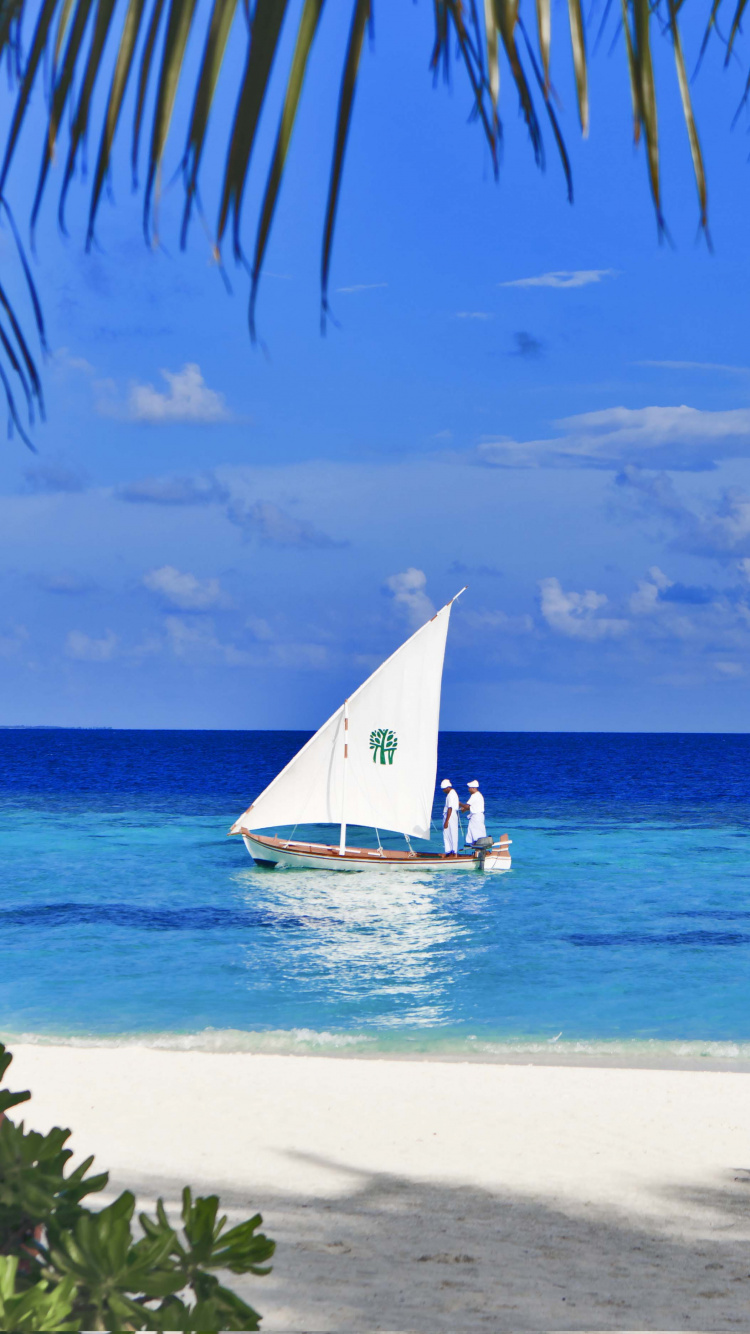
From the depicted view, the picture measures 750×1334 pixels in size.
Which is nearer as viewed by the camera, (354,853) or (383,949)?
(383,949)

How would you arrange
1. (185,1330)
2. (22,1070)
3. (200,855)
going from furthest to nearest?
(200,855) < (22,1070) < (185,1330)

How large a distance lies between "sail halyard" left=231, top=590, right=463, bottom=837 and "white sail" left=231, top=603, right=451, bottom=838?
20 millimetres

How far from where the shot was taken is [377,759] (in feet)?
71.3

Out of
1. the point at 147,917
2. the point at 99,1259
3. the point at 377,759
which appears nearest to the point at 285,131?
the point at 99,1259

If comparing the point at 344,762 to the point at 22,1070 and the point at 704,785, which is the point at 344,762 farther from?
the point at 704,785

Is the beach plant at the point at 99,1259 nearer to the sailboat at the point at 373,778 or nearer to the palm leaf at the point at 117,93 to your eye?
the palm leaf at the point at 117,93

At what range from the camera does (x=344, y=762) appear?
21906 millimetres

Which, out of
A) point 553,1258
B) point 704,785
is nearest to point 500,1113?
point 553,1258

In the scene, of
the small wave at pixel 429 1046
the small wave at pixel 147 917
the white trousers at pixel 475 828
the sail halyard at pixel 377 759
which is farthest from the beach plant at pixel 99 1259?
the white trousers at pixel 475 828

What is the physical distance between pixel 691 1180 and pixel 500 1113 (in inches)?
70.7

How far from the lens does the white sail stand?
2117 cm

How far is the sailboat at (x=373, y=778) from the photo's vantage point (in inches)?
838

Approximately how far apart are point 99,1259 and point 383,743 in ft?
63.9

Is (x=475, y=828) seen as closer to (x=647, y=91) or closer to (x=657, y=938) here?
(x=657, y=938)
